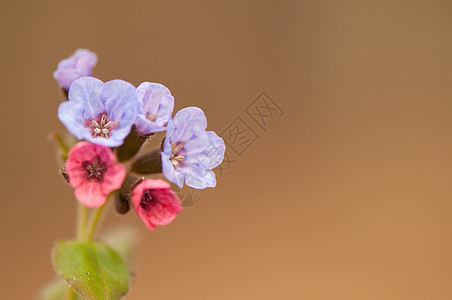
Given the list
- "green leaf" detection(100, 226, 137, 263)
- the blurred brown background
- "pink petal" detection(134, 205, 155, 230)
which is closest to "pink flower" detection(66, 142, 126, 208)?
"pink petal" detection(134, 205, 155, 230)

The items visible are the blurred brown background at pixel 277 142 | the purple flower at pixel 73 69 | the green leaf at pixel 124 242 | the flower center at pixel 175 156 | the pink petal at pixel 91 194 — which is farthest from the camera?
the blurred brown background at pixel 277 142

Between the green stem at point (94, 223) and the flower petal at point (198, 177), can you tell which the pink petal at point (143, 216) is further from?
the green stem at point (94, 223)

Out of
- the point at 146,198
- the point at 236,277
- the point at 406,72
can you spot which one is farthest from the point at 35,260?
the point at 406,72

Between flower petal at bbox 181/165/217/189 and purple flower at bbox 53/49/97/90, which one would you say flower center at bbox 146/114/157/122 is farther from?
purple flower at bbox 53/49/97/90

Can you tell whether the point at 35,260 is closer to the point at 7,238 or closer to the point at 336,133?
the point at 7,238

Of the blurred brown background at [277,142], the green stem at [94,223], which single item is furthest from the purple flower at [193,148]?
the blurred brown background at [277,142]
